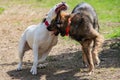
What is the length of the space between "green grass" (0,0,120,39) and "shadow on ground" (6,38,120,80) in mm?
2309

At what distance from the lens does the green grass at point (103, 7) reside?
12.8 metres

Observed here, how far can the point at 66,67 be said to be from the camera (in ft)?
27.5

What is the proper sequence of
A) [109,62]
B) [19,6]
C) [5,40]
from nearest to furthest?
[109,62]
[5,40]
[19,6]

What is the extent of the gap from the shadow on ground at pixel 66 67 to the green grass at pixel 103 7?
2.31 m

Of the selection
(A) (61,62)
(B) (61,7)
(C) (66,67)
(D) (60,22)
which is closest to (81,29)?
(D) (60,22)

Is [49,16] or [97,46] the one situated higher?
[49,16]

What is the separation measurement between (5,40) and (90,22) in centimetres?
492

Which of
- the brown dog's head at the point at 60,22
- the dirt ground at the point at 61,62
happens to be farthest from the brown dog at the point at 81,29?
the dirt ground at the point at 61,62

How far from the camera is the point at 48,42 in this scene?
25.6 feet

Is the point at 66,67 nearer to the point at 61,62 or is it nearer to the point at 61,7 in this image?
the point at 61,62

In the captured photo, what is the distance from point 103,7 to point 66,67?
9578 millimetres

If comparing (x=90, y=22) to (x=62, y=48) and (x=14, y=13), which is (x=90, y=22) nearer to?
(x=62, y=48)

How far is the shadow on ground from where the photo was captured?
7.78m

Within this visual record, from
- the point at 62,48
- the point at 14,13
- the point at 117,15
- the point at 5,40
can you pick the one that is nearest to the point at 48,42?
the point at 62,48
